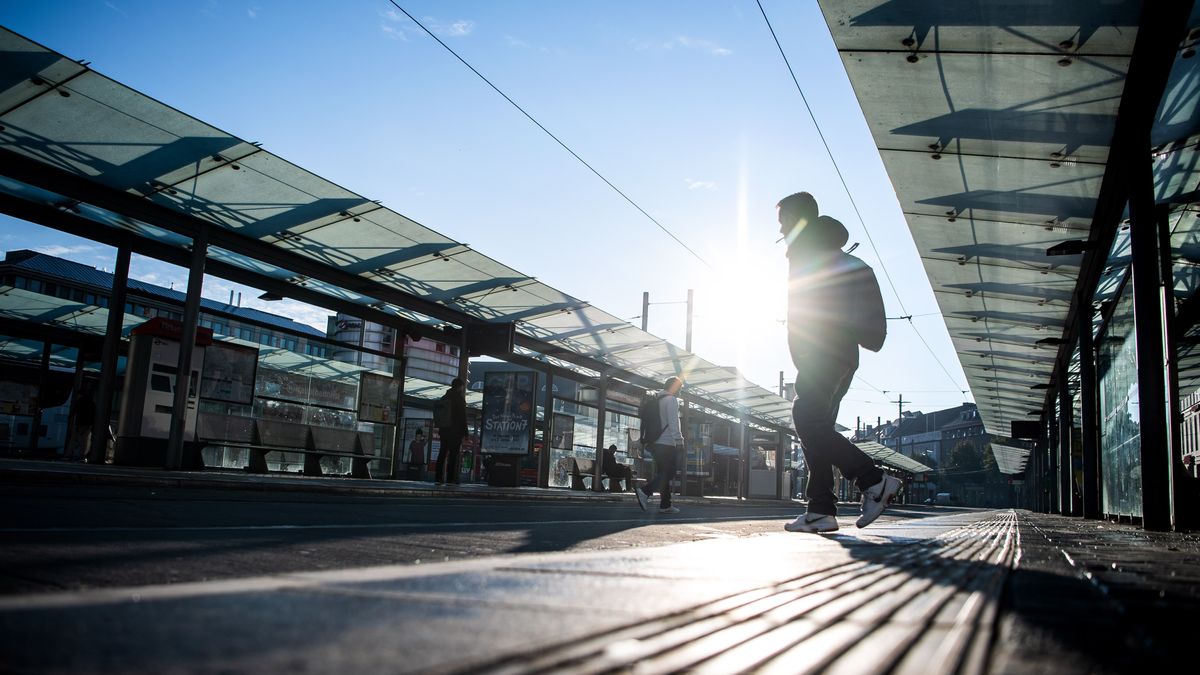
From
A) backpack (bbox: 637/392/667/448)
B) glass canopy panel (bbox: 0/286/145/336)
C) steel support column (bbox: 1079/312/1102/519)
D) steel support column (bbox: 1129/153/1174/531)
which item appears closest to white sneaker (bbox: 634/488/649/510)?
backpack (bbox: 637/392/667/448)

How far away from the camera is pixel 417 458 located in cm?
2722

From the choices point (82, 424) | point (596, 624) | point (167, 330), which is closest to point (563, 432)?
point (167, 330)

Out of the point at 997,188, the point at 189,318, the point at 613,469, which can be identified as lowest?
the point at 613,469

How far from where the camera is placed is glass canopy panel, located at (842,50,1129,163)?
8680 mm

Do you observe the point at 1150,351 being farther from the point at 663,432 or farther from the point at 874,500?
the point at 874,500

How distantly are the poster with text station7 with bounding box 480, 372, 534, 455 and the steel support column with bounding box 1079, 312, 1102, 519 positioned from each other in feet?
38.2

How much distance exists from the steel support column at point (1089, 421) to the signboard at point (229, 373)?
16.1m

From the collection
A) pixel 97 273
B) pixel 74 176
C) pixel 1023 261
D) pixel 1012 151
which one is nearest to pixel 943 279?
pixel 1023 261

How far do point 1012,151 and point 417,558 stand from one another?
33.4 ft

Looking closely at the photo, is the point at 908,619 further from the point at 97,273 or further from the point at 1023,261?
the point at 97,273

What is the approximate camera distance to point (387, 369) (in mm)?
20453

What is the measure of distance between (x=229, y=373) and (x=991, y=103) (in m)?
13.5

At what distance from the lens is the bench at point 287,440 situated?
16.7m

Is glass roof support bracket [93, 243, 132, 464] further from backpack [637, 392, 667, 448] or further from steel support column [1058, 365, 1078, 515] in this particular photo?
steel support column [1058, 365, 1078, 515]
